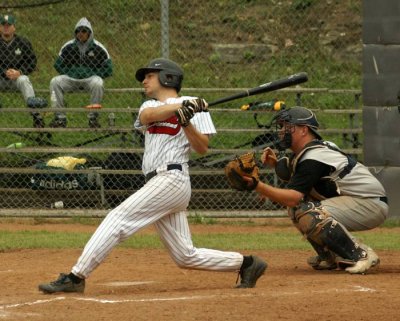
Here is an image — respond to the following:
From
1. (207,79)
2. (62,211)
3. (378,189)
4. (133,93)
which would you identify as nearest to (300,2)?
(207,79)

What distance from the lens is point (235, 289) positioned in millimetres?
6652

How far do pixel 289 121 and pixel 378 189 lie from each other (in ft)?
2.87

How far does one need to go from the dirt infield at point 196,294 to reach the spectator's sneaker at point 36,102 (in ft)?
11.9

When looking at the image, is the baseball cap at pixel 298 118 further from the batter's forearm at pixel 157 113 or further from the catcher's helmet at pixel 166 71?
the batter's forearm at pixel 157 113

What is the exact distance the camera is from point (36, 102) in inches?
467

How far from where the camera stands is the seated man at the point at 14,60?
12102 millimetres

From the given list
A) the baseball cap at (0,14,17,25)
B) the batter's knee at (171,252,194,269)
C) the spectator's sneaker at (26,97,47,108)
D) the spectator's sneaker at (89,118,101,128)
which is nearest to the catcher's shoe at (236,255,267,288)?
the batter's knee at (171,252,194,269)

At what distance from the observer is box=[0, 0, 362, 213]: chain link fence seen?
38.2ft

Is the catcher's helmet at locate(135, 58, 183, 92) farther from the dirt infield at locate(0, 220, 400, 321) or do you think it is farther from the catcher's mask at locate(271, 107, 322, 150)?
the dirt infield at locate(0, 220, 400, 321)

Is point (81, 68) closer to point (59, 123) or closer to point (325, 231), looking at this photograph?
point (59, 123)

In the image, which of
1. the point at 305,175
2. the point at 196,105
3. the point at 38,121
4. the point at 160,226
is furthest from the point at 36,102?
the point at 196,105

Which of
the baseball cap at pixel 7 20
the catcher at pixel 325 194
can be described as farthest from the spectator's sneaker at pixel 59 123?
the catcher at pixel 325 194

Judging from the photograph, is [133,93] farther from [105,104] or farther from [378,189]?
[378,189]

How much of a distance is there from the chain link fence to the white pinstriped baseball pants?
4700 millimetres
